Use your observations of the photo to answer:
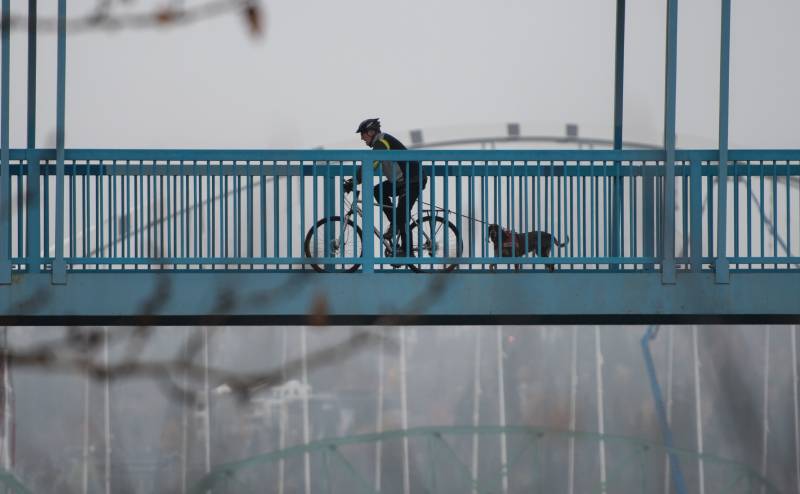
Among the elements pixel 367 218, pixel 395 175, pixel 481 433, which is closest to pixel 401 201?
pixel 395 175

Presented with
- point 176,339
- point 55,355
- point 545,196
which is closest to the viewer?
point 55,355

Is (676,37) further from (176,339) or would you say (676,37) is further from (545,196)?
(176,339)

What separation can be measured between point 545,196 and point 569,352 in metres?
39.7

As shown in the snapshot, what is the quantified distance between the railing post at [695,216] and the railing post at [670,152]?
0.65 ft

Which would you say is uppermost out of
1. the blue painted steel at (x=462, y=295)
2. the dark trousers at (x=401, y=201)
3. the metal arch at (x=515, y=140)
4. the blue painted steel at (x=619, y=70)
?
the metal arch at (x=515, y=140)

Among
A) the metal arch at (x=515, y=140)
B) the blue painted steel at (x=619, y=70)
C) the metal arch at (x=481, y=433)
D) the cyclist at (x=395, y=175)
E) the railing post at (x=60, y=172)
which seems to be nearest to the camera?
the railing post at (x=60, y=172)

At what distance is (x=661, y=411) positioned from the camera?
5338cm

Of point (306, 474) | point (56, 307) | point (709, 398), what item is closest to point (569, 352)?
point (709, 398)

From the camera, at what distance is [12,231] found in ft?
38.0

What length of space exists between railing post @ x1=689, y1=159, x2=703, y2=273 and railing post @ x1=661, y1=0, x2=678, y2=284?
7.8 inches

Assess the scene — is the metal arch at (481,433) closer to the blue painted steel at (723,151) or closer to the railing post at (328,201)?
the railing post at (328,201)

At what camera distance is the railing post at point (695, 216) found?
1165cm

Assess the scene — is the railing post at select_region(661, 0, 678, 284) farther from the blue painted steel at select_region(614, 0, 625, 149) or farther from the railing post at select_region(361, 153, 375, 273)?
the blue painted steel at select_region(614, 0, 625, 149)

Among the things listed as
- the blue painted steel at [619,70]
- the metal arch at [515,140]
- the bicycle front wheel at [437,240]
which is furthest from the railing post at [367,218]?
the metal arch at [515,140]
